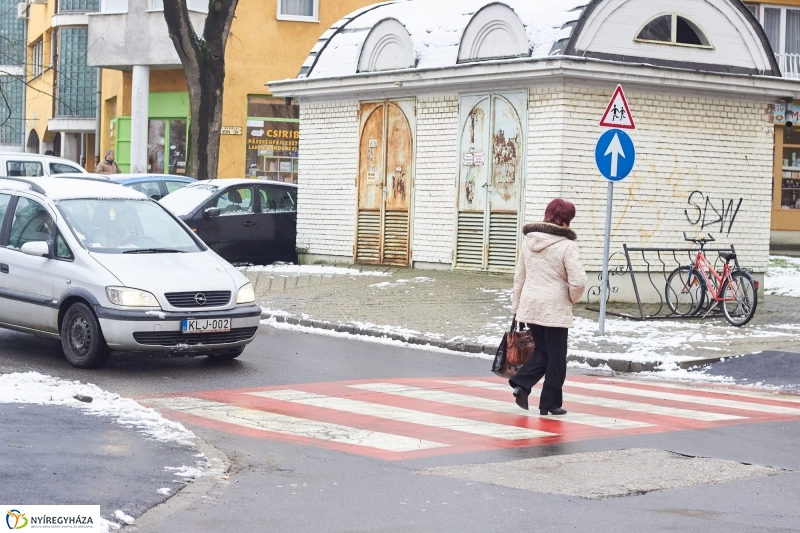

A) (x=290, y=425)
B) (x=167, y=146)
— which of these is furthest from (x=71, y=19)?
(x=290, y=425)

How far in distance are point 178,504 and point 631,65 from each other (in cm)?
1461

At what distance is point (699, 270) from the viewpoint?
18.9 metres

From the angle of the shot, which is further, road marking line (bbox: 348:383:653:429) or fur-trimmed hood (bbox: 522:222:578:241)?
fur-trimmed hood (bbox: 522:222:578:241)

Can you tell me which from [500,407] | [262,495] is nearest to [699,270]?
[500,407]

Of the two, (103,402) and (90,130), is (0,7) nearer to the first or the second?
(90,130)

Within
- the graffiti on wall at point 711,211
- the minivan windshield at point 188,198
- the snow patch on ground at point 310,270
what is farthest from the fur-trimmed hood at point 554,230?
the minivan windshield at point 188,198

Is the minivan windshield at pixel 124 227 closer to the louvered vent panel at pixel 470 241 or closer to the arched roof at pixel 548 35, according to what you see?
the arched roof at pixel 548 35

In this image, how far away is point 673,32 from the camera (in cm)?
2125

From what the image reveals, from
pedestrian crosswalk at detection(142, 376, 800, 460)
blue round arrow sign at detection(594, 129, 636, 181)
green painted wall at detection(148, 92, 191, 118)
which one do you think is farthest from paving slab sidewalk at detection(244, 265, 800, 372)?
green painted wall at detection(148, 92, 191, 118)

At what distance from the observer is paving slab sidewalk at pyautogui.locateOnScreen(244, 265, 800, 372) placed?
15438 mm

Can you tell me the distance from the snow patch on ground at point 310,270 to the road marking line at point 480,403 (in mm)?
10873

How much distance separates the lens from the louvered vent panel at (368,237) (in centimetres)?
2411

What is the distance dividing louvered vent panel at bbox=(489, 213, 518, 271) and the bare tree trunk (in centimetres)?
832

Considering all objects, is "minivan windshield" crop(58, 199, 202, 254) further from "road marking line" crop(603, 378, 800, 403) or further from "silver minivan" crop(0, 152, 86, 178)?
"silver minivan" crop(0, 152, 86, 178)
